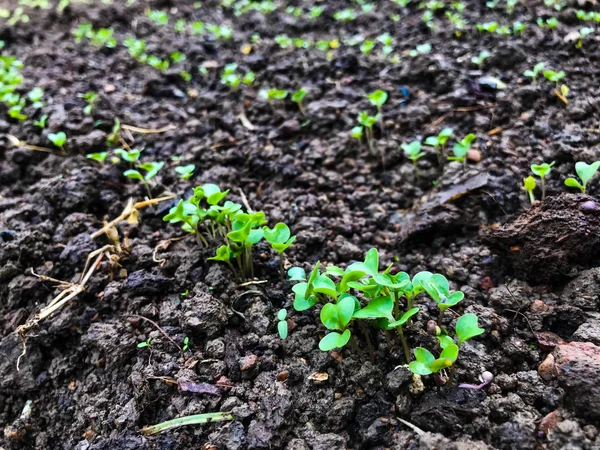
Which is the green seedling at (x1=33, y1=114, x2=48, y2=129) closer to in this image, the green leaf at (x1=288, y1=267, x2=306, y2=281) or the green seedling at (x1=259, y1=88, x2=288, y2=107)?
the green seedling at (x1=259, y1=88, x2=288, y2=107)

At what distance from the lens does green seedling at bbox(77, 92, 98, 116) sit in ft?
7.96

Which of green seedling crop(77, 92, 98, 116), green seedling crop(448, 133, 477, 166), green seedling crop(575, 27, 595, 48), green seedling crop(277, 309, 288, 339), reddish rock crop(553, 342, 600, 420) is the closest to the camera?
reddish rock crop(553, 342, 600, 420)

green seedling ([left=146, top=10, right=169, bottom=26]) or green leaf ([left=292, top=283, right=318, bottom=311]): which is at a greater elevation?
green seedling ([left=146, top=10, right=169, bottom=26])

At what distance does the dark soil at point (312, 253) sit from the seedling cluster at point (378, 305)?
0.09 meters

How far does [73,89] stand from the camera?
9.11ft

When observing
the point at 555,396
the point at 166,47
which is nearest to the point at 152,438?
the point at 555,396

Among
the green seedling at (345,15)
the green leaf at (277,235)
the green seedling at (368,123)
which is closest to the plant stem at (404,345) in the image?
the green leaf at (277,235)

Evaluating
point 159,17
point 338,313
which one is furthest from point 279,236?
point 159,17

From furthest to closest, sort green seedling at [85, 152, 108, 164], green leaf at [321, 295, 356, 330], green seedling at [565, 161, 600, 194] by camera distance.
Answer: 1. green seedling at [85, 152, 108, 164]
2. green seedling at [565, 161, 600, 194]
3. green leaf at [321, 295, 356, 330]

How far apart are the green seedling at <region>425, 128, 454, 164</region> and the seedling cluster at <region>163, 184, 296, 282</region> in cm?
76

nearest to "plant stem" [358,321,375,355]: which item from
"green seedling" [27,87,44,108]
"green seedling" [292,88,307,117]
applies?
"green seedling" [292,88,307,117]

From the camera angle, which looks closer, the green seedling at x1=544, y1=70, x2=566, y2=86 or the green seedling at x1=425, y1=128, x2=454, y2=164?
the green seedling at x1=425, y1=128, x2=454, y2=164

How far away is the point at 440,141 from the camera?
6.06 feet

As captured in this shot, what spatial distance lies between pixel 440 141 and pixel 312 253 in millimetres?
699
